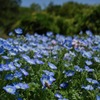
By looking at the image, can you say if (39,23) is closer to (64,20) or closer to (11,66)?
(64,20)

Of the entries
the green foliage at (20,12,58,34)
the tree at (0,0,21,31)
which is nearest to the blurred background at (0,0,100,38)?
the green foliage at (20,12,58,34)

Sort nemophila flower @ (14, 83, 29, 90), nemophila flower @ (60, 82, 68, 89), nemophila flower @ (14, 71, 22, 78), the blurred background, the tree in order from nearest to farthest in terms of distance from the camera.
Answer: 1. nemophila flower @ (14, 83, 29, 90)
2. nemophila flower @ (14, 71, 22, 78)
3. nemophila flower @ (60, 82, 68, 89)
4. the blurred background
5. the tree

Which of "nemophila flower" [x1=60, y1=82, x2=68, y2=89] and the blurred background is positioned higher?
the blurred background

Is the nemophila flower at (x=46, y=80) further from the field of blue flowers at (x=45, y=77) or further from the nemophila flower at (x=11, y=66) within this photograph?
the nemophila flower at (x=11, y=66)

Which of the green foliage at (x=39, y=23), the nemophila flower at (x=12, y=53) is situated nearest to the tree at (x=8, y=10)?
the green foliage at (x=39, y=23)

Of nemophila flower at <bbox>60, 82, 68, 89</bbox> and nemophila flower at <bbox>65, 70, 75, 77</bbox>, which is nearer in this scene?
nemophila flower at <bbox>60, 82, 68, 89</bbox>

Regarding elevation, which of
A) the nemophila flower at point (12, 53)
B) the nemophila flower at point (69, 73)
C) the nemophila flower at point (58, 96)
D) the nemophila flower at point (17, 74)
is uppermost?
the nemophila flower at point (12, 53)

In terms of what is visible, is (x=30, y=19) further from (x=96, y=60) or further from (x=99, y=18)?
(x=96, y=60)

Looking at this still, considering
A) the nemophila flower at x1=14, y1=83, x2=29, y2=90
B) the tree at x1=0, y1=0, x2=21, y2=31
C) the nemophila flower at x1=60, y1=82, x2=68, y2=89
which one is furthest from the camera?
the tree at x1=0, y1=0, x2=21, y2=31

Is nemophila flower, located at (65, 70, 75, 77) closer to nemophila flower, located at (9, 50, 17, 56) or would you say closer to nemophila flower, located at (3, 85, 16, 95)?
nemophila flower, located at (9, 50, 17, 56)

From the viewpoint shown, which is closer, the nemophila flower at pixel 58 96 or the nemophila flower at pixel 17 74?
the nemophila flower at pixel 58 96

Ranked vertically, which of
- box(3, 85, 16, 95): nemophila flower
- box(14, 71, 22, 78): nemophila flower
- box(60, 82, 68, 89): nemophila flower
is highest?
box(60, 82, 68, 89): nemophila flower
